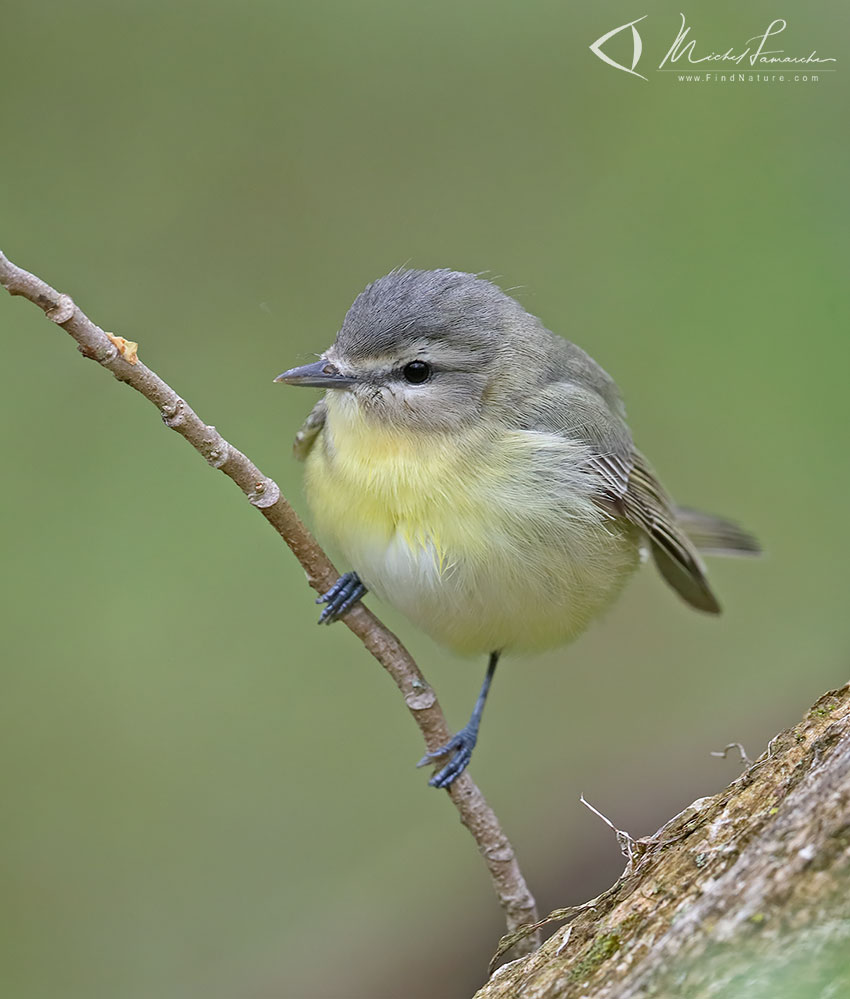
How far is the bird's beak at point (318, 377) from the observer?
120 inches

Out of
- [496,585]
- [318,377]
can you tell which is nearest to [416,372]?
[318,377]

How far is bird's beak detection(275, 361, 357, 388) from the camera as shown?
304 cm

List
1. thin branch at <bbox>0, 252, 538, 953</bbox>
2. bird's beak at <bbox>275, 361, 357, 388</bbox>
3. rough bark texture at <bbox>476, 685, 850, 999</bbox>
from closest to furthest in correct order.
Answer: rough bark texture at <bbox>476, 685, 850, 999</bbox>
thin branch at <bbox>0, 252, 538, 953</bbox>
bird's beak at <bbox>275, 361, 357, 388</bbox>

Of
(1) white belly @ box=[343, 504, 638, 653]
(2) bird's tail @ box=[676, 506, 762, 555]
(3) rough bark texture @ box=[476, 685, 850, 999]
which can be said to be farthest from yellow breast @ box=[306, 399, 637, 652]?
(2) bird's tail @ box=[676, 506, 762, 555]

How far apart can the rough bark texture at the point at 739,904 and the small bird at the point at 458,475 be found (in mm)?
918

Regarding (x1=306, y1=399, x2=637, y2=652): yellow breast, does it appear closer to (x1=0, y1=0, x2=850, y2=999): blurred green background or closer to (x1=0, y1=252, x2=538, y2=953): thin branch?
(x1=0, y1=252, x2=538, y2=953): thin branch

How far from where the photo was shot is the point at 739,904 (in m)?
1.76

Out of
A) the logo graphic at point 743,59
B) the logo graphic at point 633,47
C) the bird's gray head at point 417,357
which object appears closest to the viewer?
the bird's gray head at point 417,357

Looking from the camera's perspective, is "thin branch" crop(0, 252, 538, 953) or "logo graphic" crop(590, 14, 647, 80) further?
"logo graphic" crop(590, 14, 647, 80)

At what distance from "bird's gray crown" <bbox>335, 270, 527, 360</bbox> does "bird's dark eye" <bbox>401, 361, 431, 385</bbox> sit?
0.06 m

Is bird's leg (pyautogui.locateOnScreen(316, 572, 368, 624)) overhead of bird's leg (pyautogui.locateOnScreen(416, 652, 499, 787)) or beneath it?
overhead

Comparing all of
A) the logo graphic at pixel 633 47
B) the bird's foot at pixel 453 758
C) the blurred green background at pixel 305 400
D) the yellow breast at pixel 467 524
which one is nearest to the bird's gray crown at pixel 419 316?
the yellow breast at pixel 467 524

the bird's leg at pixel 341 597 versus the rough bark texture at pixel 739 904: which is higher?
the bird's leg at pixel 341 597

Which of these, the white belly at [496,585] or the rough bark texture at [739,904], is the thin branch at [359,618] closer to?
the white belly at [496,585]
